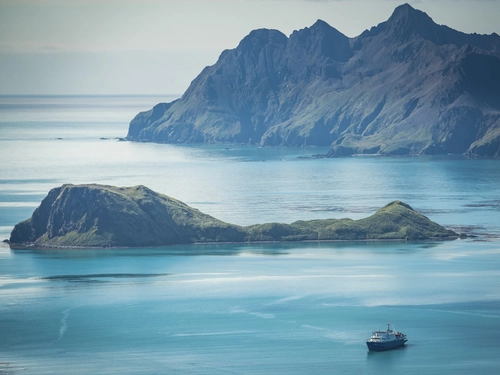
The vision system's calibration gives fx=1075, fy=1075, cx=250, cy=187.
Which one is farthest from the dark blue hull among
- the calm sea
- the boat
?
the calm sea

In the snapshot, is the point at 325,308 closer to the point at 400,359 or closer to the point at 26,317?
the point at 400,359

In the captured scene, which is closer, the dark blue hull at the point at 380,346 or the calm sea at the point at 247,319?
the calm sea at the point at 247,319

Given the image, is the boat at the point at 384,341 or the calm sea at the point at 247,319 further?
the boat at the point at 384,341

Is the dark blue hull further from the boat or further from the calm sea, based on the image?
the calm sea

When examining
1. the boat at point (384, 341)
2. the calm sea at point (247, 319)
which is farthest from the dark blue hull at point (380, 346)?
the calm sea at point (247, 319)

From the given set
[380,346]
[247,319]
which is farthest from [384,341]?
[247,319]

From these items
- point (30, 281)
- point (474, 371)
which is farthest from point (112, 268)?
point (474, 371)

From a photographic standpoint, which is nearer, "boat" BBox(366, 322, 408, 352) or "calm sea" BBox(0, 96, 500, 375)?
"calm sea" BBox(0, 96, 500, 375)

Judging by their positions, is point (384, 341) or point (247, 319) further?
point (247, 319)

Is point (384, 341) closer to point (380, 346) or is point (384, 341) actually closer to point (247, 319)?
point (380, 346)

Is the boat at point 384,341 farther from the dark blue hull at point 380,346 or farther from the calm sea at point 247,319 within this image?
the calm sea at point 247,319
